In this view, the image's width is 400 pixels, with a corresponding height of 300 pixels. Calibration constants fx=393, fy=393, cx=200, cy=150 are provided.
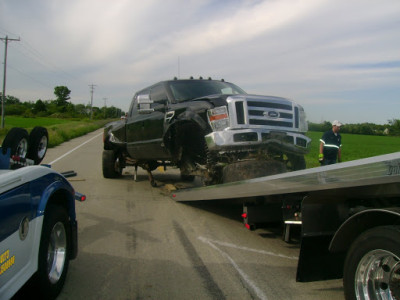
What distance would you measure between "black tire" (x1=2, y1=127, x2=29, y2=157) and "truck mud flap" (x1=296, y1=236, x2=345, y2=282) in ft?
9.55

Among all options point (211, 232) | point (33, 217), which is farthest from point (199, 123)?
point (33, 217)

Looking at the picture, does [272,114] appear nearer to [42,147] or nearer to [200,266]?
[200,266]

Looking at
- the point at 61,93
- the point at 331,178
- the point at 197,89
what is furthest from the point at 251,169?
the point at 61,93

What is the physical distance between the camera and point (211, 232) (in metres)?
5.78

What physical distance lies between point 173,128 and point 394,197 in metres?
4.63

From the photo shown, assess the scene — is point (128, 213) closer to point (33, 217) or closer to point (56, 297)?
point (56, 297)

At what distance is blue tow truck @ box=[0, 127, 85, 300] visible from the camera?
8.18ft

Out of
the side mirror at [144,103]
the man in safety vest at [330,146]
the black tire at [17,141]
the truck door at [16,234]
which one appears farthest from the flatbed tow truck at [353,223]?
the man in safety vest at [330,146]

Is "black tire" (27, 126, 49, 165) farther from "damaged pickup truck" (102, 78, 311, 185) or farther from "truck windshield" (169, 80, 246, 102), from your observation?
"truck windshield" (169, 80, 246, 102)

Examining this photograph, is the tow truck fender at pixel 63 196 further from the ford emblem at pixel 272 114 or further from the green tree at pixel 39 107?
the green tree at pixel 39 107

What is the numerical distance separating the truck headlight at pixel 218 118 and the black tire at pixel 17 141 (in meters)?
2.66

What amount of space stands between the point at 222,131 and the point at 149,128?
2.77 metres

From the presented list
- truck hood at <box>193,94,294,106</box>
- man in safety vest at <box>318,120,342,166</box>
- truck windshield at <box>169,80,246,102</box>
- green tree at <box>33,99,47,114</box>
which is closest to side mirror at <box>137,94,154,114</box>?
truck windshield at <box>169,80,246,102</box>

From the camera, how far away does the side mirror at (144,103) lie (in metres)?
7.24
